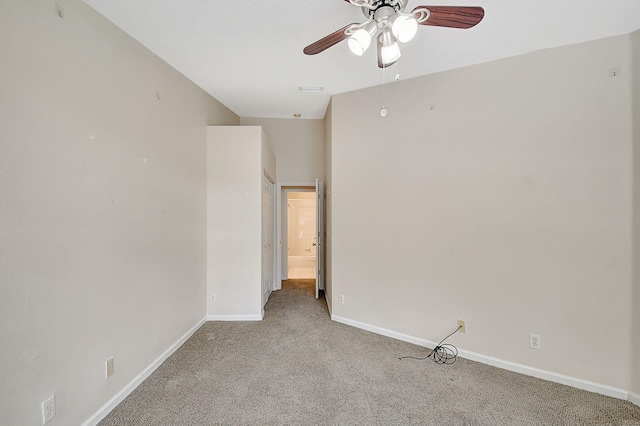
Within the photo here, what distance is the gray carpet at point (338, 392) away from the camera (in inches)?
69.4

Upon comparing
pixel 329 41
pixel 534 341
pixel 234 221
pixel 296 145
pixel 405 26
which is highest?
pixel 296 145

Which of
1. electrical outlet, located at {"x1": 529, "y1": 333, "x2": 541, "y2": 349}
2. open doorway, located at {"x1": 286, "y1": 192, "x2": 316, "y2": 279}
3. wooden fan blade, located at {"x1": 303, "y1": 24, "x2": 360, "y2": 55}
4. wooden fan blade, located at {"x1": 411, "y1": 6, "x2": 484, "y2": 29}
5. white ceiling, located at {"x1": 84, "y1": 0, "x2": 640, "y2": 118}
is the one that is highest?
white ceiling, located at {"x1": 84, "y1": 0, "x2": 640, "y2": 118}

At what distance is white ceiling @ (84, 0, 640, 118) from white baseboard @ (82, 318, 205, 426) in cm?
274

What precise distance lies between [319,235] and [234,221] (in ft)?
4.64

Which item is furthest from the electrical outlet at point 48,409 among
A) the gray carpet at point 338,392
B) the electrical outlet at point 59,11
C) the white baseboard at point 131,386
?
the electrical outlet at point 59,11

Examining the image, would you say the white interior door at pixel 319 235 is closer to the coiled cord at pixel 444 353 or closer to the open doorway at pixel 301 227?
the coiled cord at pixel 444 353

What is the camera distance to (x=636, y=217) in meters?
1.92

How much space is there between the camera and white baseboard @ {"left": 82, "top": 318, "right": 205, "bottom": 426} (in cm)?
173

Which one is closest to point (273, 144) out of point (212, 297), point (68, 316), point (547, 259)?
point (212, 297)

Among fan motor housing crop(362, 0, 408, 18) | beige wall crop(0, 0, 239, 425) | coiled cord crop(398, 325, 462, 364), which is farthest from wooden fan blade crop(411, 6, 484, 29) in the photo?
coiled cord crop(398, 325, 462, 364)

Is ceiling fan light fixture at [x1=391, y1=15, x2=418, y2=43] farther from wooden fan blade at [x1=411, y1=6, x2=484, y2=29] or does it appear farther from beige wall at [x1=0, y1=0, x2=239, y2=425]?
beige wall at [x1=0, y1=0, x2=239, y2=425]

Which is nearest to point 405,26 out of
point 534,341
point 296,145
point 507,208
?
point 507,208

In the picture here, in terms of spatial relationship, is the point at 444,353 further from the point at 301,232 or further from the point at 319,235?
the point at 301,232

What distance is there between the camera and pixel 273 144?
4.57 metres
